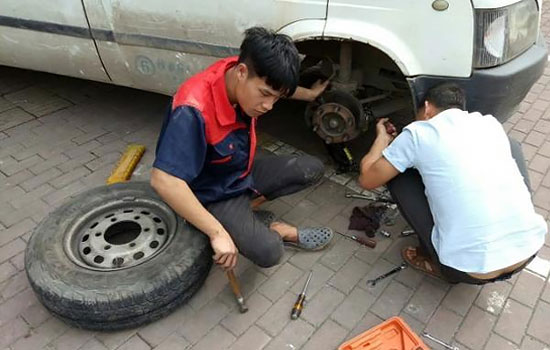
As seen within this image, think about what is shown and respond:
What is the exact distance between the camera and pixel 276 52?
5.72 ft

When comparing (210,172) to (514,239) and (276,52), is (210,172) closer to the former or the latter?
(276,52)

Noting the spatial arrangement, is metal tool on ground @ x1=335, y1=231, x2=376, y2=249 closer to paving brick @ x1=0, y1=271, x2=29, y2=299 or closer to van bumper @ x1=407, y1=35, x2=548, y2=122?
van bumper @ x1=407, y1=35, x2=548, y2=122

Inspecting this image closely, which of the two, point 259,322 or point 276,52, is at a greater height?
point 276,52

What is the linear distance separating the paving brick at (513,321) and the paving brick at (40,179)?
8.97 ft

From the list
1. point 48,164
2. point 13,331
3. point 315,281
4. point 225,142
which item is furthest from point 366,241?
point 48,164

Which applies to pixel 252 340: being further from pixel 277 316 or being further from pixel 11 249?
pixel 11 249

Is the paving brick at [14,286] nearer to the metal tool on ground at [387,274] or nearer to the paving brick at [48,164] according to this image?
the paving brick at [48,164]

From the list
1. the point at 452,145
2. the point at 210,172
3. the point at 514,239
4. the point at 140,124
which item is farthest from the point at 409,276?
the point at 140,124

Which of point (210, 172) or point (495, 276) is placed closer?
point (495, 276)

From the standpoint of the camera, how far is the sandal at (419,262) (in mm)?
2301

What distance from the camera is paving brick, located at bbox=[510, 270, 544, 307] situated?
219 cm

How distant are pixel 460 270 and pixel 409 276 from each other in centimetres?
36

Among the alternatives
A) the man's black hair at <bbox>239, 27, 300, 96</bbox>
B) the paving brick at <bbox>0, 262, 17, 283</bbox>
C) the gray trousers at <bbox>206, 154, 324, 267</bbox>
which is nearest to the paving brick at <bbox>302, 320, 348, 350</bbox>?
the gray trousers at <bbox>206, 154, 324, 267</bbox>

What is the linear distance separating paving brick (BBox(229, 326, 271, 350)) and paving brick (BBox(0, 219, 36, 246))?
4.68 ft
